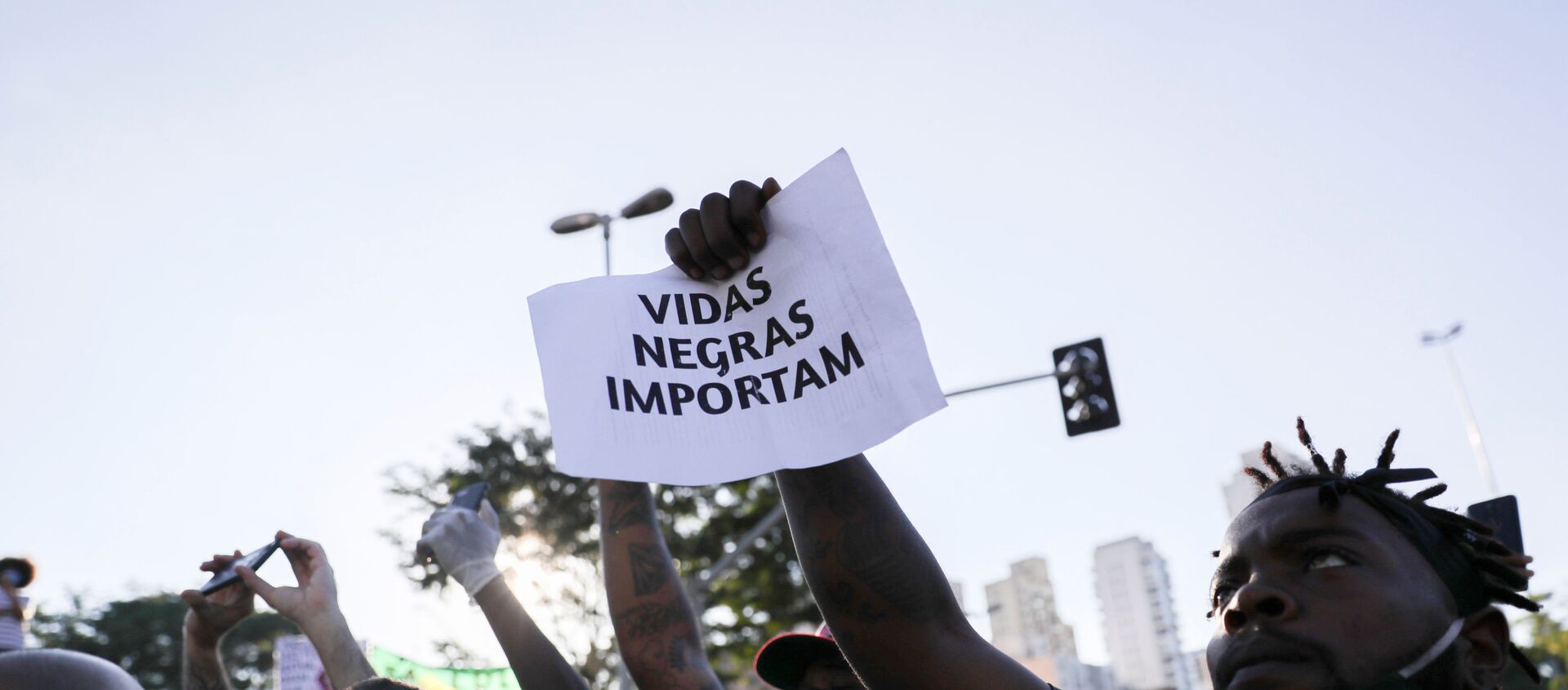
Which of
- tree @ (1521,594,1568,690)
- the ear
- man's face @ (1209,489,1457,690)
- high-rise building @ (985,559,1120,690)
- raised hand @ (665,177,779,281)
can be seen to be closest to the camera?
man's face @ (1209,489,1457,690)

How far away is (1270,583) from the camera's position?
1.97 m

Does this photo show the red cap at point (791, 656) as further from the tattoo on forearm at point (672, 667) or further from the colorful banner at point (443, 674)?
the colorful banner at point (443, 674)

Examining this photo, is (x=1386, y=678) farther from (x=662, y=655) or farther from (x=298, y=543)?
(x=298, y=543)

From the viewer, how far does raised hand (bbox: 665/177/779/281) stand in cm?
208

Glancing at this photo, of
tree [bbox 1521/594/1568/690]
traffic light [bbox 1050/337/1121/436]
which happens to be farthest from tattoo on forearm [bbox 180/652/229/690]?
tree [bbox 1521/594/1568/690]

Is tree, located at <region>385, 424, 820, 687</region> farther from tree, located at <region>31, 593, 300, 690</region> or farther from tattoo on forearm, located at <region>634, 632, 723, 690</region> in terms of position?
tree, located at <region>31, 593, 300, 690</region>

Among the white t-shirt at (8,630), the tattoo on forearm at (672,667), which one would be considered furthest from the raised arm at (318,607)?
the tattoo on forearm at (672,667)

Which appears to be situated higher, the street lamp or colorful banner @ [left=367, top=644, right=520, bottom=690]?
the street lamp

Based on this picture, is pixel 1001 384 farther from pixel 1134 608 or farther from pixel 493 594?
pixel 1134 608

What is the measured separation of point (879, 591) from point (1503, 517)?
131 cm

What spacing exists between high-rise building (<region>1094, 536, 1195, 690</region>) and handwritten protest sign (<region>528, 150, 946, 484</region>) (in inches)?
5081

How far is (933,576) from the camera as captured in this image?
2.20 metres

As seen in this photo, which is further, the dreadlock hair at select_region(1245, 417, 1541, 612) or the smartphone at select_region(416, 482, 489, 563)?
the smartphone at select_region(416, 482, 489, 563)

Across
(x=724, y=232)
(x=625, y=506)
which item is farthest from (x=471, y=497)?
(x=724, y=232)
